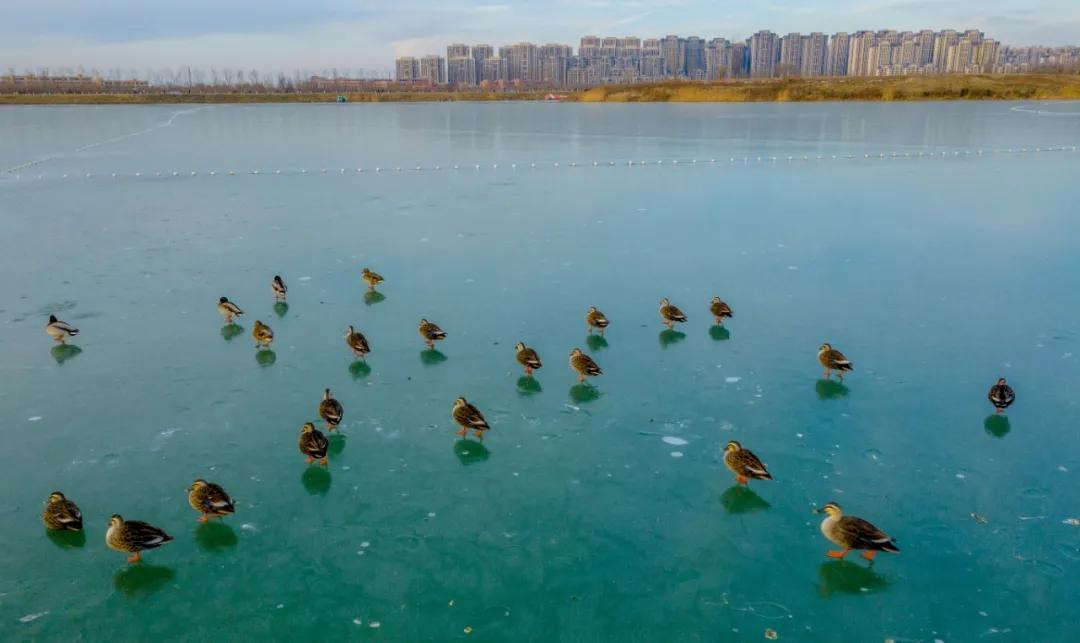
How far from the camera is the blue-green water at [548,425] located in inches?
237

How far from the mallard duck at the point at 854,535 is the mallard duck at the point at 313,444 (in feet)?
15.7

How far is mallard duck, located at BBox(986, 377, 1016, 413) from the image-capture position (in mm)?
8828

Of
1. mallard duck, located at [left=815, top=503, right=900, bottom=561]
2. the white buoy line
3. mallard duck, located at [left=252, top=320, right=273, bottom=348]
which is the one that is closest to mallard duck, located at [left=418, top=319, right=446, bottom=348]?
mallard duck, located at [left=252, top=320, right=273, bottom=348]

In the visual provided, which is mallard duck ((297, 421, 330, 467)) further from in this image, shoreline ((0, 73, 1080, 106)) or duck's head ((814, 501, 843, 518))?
shoreline ((0, 73, 1080, 106))

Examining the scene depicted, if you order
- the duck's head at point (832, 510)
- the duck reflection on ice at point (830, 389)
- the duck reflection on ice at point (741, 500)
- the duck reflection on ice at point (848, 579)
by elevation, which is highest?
the duck's head at point (832, 510)

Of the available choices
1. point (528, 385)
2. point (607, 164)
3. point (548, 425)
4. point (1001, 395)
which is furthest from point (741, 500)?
point (607, 164)

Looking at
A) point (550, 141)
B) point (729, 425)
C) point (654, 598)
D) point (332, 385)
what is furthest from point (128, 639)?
point (550, 141)

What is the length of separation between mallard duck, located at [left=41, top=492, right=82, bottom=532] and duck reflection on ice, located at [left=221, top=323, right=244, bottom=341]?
508cm

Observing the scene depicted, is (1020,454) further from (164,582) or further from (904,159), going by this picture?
(904,159)

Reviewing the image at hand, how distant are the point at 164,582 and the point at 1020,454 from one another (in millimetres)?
8231

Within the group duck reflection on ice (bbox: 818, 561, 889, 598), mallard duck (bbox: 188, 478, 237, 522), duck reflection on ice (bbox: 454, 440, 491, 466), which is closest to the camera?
duck reflection on ice (bbox: 818, 561, 889, 598)

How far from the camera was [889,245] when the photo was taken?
17359mm

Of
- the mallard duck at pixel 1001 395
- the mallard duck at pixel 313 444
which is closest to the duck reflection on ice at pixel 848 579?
the mallard duck at pixel 1001 395

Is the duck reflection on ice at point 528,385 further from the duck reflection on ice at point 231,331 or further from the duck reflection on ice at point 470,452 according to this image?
the duck reflection on ice at point 231,331
